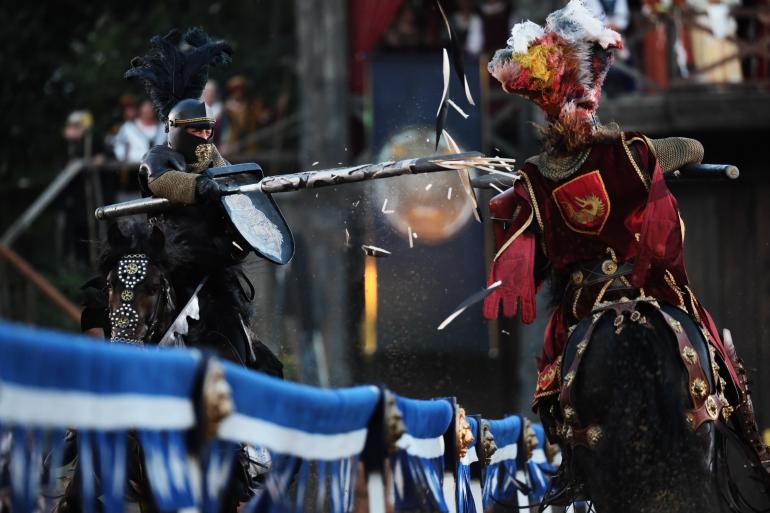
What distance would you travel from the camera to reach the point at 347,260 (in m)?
14.2

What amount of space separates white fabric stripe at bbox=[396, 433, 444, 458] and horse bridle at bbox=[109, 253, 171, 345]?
151 centimetres

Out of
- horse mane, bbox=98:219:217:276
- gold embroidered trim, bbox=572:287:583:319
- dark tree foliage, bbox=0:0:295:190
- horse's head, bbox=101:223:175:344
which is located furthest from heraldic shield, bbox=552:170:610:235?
dark tree foliage, bbox=0:0:295:190

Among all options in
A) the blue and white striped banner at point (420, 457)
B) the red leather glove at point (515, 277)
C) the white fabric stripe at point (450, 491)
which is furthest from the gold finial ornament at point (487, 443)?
the red leather glove at point (515, 277)

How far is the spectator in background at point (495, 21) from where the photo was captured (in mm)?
20281

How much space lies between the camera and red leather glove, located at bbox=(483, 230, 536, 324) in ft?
25.9

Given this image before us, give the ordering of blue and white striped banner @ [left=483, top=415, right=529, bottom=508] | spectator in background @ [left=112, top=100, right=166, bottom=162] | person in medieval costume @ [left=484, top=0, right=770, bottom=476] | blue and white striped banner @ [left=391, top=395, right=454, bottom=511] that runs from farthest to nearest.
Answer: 1. spectator in background @ [left=112, top=100, right=166, bottom=162]
2. blue and white striped banner @ [left=483, top=415, right=529, bottom=508]
3. person in medieval costume @ [left=484, top=0, right=770, bottom=476]
4. blue and white striped banner @ [left=391, top=395, right=454, bottom=511]

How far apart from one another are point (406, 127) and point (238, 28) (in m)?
16.2

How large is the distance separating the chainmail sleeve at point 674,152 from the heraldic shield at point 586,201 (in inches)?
12.2

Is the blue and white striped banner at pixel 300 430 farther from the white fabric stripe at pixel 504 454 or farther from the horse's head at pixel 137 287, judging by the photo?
the white fabric stripe at pixel 504 454

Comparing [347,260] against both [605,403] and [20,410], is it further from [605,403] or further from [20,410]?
[20,410]

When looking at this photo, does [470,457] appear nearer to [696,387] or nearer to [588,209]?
[588,209]

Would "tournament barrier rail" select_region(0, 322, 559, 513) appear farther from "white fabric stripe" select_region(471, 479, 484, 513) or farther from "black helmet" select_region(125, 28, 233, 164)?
"black helmet" select_region(125, 28, 233, 164)

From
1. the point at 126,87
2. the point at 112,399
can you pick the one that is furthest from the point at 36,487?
the point at 126,87

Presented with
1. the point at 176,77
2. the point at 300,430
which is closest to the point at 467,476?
the point at 176,77
